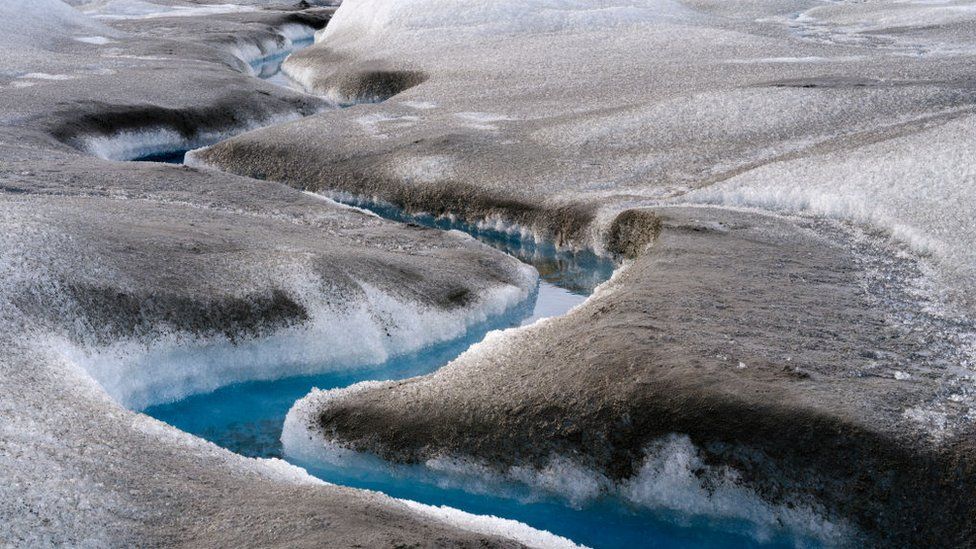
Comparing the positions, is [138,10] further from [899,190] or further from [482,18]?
[899,190]

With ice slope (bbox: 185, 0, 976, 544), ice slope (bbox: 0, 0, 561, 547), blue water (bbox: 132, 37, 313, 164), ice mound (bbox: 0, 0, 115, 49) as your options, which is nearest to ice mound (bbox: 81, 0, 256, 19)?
blue water (bbox: 132, 37, 313, 164)

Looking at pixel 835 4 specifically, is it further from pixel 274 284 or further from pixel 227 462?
pixel 227 462

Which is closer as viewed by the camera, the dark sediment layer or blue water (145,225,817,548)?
the dark sediment layer

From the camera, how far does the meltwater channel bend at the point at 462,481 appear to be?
392 inches

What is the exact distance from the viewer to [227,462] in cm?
974

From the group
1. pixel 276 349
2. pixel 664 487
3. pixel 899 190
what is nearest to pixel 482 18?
pixel 899 190

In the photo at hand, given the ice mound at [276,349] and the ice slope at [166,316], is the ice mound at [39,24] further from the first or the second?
the ice mound at [276,349]

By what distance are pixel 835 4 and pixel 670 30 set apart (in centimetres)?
1641

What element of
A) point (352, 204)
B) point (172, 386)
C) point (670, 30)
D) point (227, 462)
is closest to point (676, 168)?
point (352, 204)

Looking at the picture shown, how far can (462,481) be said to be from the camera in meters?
10.8

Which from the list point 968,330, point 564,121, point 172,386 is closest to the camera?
point 968,330

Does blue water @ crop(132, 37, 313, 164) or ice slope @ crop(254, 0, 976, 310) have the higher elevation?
ice slope @ crop(254, 0, 976, 310)

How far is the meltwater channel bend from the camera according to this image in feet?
32.6

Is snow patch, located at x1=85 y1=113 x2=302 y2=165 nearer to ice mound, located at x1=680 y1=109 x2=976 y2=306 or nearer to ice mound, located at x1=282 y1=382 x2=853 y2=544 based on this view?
ice mound, located at x1=680 y1=109 x2=976 y2=306
